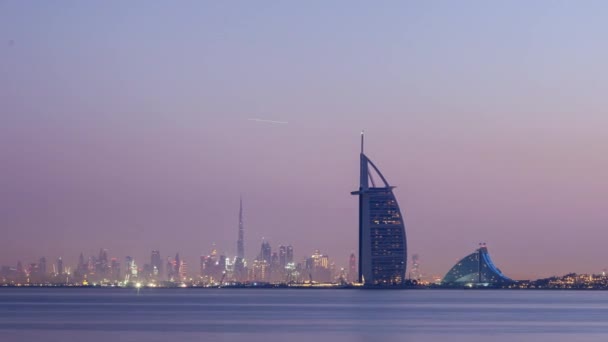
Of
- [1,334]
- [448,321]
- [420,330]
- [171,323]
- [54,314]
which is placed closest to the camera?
[1,334]

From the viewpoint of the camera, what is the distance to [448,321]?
10562 cm

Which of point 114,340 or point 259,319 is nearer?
point 114,340

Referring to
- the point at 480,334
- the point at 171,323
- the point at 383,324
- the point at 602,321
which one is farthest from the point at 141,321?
the point at 602,321

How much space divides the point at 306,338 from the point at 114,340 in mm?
12767

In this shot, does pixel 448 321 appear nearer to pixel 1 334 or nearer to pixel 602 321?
pixel 602 321

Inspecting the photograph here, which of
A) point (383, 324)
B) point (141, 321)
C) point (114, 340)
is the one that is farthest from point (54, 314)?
point (114, 340)

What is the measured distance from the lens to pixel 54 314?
11956 centimetres

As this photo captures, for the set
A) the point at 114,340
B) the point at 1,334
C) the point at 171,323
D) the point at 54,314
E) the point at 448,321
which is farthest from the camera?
the point at 54,314

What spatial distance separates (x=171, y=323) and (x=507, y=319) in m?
31.0

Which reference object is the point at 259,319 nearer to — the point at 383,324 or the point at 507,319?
the point at 383,324

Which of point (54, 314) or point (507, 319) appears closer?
point (507, 319)

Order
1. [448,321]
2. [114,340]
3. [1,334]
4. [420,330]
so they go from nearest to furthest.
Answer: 1. [114,340]
2. [1,334]
3. [420,330]
4. [448,321]

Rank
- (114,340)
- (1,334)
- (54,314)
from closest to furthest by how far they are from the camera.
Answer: (114,340)
(1,334)
(54,314)

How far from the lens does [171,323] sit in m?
97.5
